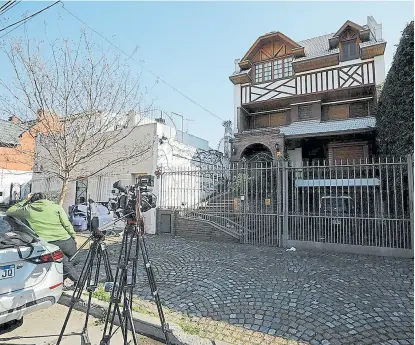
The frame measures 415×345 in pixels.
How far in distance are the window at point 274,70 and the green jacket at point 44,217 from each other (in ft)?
49.2

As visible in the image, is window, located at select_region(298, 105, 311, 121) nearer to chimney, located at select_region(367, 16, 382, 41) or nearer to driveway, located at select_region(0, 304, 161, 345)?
chimney, located at select_region(367, 16, 382, 41)

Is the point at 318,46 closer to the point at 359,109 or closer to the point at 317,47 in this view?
the point at 317,47

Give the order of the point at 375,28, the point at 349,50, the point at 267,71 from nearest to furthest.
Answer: the point at 349,50, the point at 375,28, the point at 267,71

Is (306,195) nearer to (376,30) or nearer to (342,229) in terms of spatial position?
(342,229)

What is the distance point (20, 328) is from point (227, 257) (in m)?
4.39

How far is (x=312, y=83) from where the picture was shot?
15391mm

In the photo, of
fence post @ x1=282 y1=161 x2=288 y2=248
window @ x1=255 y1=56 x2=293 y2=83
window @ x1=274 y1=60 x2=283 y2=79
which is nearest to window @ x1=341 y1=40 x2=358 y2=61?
window @ x1=255 y1=56 x2=293 y2=83

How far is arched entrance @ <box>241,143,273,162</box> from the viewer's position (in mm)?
15109

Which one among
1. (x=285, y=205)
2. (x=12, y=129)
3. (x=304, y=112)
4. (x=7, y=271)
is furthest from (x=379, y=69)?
(x=12, y=129)

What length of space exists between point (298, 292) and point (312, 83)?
45.2 feet

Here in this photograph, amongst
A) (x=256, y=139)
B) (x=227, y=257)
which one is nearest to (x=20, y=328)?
(x=227, y=257)

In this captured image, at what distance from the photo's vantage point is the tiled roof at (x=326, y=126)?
523 inches

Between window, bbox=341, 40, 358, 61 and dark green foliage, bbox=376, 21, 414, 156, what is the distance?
6.76 metres

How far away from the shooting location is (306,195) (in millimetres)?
7965
